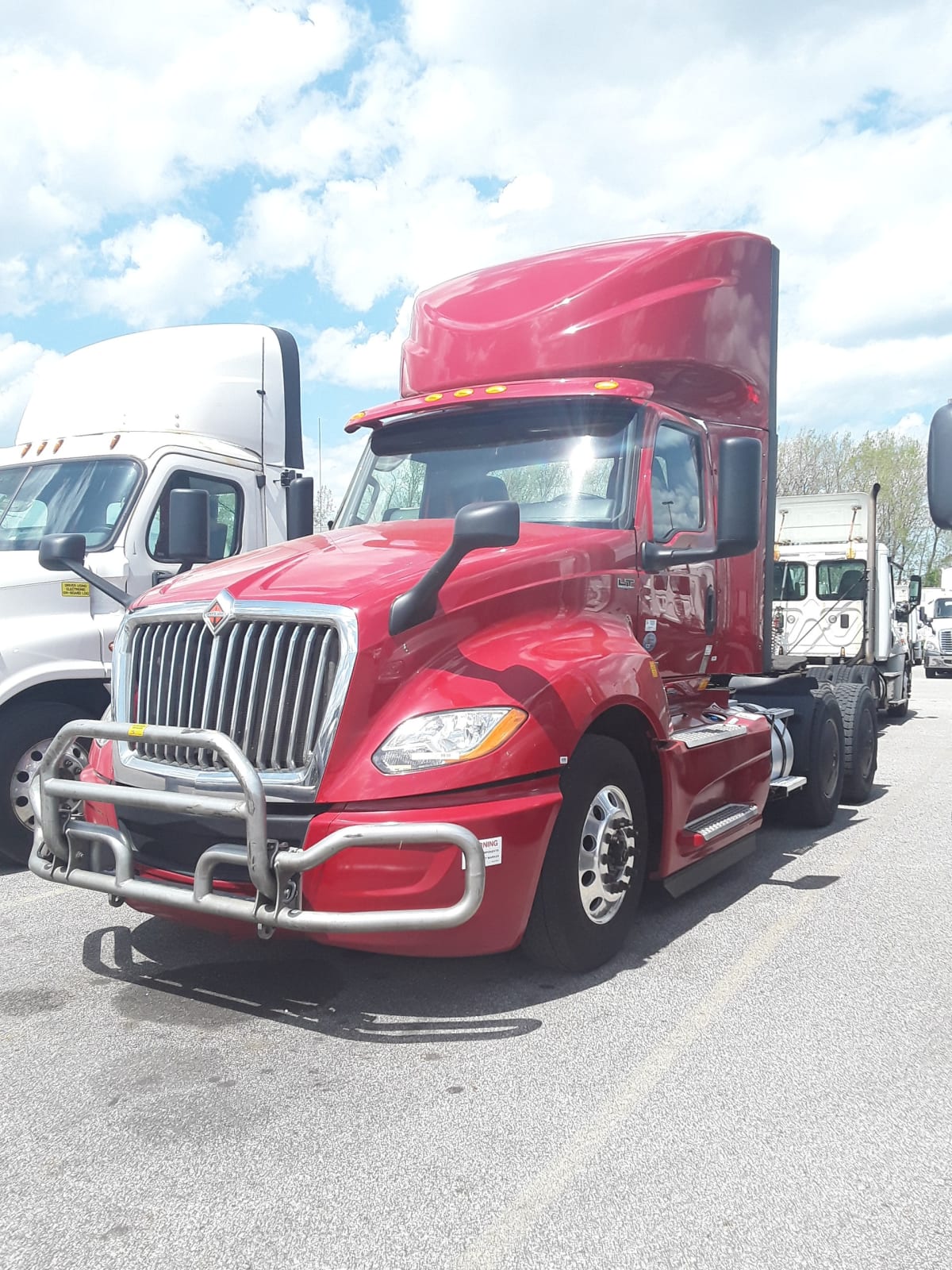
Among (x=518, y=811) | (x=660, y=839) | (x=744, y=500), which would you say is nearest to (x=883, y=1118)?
(x=518, y=811)

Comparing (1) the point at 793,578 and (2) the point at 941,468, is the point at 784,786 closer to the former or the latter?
(2) the point at 941,468

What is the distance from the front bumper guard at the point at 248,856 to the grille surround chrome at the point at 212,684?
11 centimetres

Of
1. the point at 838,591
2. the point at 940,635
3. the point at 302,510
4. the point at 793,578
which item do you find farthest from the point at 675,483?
the point at 940,635

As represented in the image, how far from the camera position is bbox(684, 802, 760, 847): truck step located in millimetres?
5270

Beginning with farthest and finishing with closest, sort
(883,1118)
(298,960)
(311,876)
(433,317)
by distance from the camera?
(433,317)
(298,960)
(311,876)
(883,1118)

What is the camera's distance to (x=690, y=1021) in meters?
4.10

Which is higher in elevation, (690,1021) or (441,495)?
(441,495)

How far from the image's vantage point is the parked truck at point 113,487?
6172mm

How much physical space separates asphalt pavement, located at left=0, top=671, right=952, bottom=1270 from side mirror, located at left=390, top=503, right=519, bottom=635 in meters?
1.53

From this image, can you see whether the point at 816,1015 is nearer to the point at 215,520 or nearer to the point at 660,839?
the point at 660,839

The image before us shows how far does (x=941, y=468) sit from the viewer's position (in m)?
4.73

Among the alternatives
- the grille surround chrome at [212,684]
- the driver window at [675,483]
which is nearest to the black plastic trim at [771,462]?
the driver window at [675,483]

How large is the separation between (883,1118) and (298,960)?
7.99 feet

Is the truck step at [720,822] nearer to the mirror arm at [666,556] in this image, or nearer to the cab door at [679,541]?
the cab door at [679,541]
